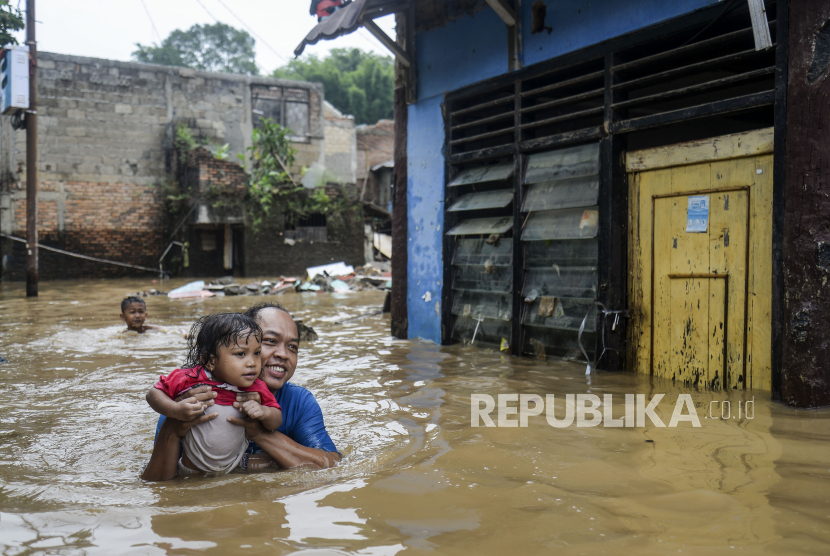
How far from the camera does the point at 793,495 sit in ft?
8.14

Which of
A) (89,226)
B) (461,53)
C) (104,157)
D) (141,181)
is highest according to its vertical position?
(104,157)

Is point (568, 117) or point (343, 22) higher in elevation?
point (343, 22)

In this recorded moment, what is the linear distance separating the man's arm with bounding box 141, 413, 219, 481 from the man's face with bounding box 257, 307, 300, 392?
380mm

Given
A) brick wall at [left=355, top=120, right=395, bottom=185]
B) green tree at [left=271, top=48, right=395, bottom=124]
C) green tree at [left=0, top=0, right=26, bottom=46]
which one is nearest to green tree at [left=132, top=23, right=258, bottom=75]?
green tree at [left=271, top=48, right=395, bottom=124]

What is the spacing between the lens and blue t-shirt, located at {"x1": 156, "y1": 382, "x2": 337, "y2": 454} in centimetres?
308

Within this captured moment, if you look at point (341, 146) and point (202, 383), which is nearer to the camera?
point (202, 383)

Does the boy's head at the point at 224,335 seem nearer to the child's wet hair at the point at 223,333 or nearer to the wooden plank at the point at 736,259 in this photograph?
the child's wet hair at the point at 223,333

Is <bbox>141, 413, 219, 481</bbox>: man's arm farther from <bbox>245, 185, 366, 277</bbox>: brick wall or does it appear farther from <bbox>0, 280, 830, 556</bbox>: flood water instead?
<bbox>245, 185, 366, 277</bbox>: brick wall

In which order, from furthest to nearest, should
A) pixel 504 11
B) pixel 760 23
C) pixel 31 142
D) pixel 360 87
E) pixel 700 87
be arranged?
pixel 360 87 → pixel 31 142 → pixel 504 11 → pixel 700 87 → pixel 760 23

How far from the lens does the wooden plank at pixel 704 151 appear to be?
169 inches

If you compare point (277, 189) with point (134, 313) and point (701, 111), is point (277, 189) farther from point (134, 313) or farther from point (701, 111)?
point (701, 111)

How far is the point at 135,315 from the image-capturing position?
25.6 ft

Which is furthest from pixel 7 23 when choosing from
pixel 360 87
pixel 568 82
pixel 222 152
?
pixel 360 87

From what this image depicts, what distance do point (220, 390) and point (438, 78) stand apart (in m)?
5.39
